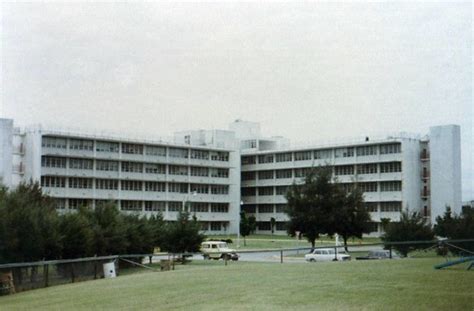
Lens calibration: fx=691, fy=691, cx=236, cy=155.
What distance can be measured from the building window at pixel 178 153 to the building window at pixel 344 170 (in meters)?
26.1

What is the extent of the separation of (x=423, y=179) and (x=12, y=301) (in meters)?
94.5

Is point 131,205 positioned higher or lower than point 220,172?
lower

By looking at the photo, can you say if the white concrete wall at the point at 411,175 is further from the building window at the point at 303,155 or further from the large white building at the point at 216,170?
the building window at the point at 303,155

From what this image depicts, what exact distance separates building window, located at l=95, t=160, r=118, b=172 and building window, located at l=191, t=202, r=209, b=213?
16.1 m

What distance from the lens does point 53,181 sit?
102 metres

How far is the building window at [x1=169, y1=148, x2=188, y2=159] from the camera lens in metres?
118

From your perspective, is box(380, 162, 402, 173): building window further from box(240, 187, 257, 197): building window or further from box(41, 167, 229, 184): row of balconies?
box(240, 187, 257, 197): building window

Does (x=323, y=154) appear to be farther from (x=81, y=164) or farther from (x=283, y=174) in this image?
(x=81, y=164)

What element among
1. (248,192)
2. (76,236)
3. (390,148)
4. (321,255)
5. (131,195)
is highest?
(390,148)

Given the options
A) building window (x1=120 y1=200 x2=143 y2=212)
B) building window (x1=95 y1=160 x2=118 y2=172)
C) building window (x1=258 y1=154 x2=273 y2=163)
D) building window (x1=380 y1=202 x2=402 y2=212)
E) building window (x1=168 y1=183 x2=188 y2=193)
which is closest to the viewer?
building window (x1=95 y1=160 x2=118 y2=172)

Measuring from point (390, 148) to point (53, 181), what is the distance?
2069 inches

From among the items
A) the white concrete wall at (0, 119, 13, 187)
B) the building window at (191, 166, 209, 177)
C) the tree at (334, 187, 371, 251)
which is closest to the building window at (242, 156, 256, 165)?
the building window at (191, 166, 209, 177)

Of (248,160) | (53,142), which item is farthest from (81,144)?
(248,160)

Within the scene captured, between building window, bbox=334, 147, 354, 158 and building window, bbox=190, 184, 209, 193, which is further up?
building window, bbox=334, 147, 354, 158
